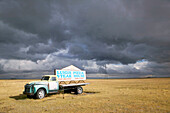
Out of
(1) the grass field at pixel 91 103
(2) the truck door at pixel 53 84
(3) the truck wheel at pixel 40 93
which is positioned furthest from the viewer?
(2) the truck door at pixel 53 84

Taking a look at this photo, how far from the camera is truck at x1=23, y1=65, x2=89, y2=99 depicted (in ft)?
43.3

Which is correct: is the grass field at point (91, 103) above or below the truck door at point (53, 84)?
below

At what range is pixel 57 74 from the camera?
1563 cm

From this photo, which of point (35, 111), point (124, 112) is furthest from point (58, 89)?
point (124, 112)

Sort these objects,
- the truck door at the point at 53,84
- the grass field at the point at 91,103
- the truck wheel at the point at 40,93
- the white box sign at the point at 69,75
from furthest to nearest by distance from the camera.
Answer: the white box sign at the point at 69,75 → the truck door at the point at 53,84 → the truck wheel at the point at 40,93 → the grass field at the point at 91,103

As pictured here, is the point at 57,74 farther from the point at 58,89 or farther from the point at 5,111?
the point at 5,111

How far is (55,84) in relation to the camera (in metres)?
14.9

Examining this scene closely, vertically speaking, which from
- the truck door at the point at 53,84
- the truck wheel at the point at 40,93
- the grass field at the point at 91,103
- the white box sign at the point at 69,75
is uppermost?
the white box sign at the point at 69,75

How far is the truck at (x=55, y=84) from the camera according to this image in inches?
520

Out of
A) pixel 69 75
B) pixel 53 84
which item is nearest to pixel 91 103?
pixel 53 84

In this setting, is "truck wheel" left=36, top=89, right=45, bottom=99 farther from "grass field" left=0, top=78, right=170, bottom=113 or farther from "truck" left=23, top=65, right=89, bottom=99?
"grass field" left=0, top=78, right=170, bottom=113

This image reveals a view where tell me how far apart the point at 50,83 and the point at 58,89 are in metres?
1.27

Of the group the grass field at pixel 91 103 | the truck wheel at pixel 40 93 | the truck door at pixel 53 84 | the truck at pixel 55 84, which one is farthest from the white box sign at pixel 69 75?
the truck wheel at pixel 40 93

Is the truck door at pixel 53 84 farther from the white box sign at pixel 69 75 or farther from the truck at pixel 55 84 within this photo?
the white box sign at pixel 69 75
